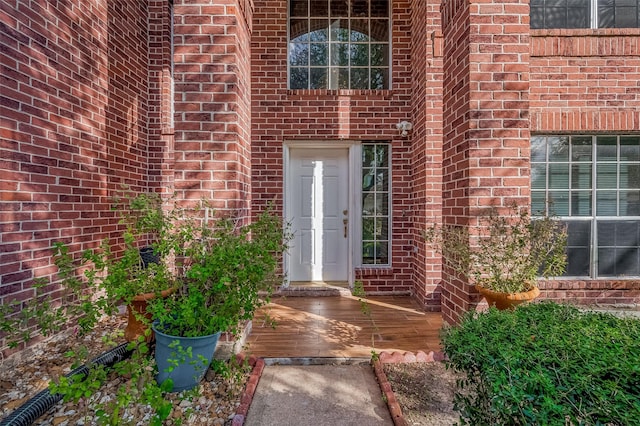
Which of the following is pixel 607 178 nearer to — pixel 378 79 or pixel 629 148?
pixel 629 148

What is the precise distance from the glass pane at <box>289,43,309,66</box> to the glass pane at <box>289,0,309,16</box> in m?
0.44

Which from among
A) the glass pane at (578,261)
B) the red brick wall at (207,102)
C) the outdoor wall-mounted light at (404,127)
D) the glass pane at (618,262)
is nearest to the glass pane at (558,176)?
the glass pane at (578,261)

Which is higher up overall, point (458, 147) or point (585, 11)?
point (585, 11)

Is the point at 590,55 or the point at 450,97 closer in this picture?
the point at 450,97

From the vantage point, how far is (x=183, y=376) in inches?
83.2

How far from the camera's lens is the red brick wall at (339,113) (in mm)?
4465

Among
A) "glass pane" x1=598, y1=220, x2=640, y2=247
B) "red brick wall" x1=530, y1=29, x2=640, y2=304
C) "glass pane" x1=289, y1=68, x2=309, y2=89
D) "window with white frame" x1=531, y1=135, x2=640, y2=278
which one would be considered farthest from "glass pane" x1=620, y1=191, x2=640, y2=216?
"glass pane" x1=289, y1=68, x2=309, y2=89

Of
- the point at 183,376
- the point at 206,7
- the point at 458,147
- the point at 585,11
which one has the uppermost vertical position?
the point at 585,11

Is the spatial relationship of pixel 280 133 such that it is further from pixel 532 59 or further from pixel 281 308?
pixel 532 59

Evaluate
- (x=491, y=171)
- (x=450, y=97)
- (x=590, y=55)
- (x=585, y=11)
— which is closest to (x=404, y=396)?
(x=491, y=171)

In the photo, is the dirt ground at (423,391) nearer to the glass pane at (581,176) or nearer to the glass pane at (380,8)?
the glass pane at (581,176)

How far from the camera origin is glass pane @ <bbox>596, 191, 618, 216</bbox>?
12.0 feet

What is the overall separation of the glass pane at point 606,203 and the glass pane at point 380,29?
10.8 ft

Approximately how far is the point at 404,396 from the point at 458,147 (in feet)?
6.03
